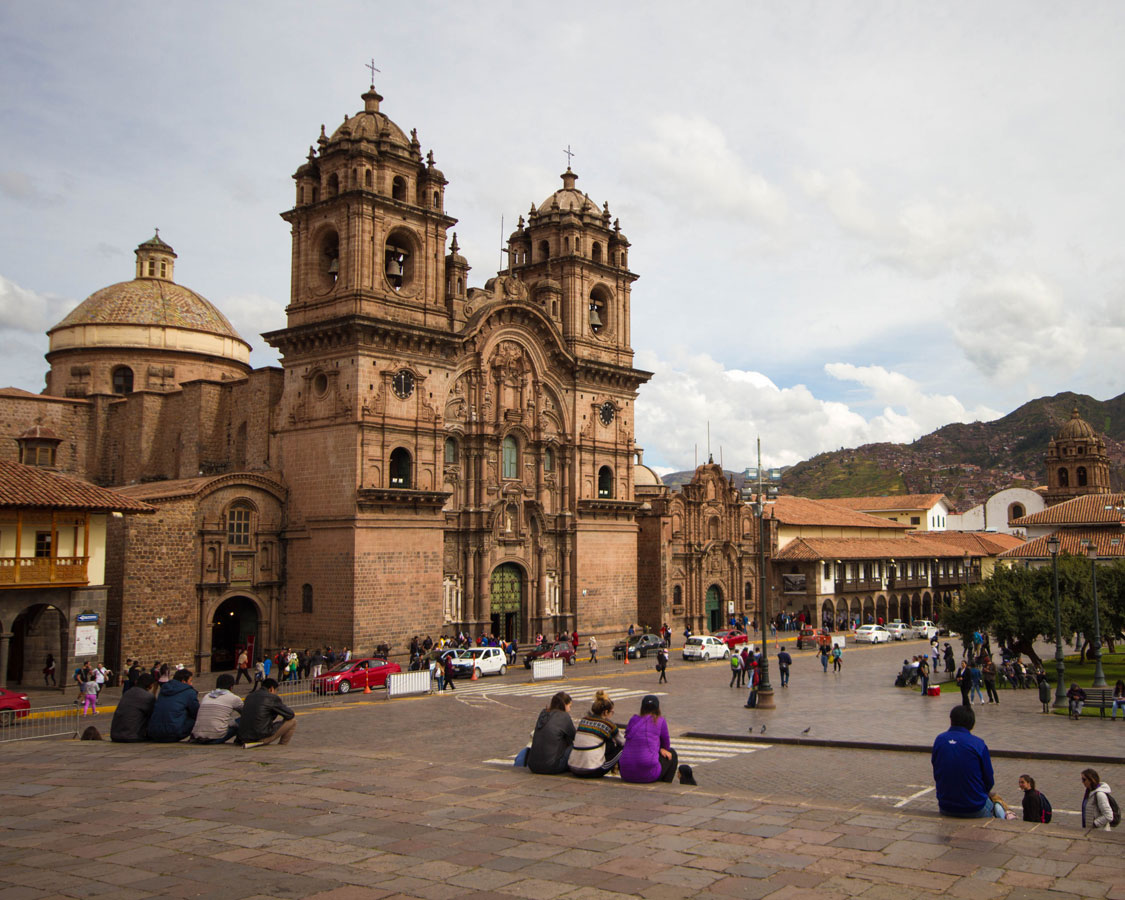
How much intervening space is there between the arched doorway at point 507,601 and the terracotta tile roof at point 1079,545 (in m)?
27.3

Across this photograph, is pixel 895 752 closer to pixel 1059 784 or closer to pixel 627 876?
pixel 1059 784

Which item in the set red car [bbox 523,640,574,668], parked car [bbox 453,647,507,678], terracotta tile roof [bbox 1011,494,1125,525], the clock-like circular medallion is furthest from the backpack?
terracotta tile roof [bbox 1011,494,1125,525]

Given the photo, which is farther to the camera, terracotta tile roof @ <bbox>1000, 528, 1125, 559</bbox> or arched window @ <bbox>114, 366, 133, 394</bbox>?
terracotta tile roof @ <bbox>1000, 528, 1125, 559</bbox>

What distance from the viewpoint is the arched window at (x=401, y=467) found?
137 ft

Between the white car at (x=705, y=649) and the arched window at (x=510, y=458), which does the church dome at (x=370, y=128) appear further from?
the white car at (x=705, y=649)

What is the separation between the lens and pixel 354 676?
3391 cm

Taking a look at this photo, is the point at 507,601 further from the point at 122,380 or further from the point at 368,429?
the point at 122,380

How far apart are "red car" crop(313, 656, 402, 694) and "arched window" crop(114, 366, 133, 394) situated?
75.9 feet

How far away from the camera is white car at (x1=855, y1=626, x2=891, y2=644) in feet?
186

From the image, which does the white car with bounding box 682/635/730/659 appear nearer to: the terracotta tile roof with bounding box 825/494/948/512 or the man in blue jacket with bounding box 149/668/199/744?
the man in blue jacket with bounding box 149/668/199/744

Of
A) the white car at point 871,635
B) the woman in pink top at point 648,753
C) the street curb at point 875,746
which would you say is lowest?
the street curb at point 875,746

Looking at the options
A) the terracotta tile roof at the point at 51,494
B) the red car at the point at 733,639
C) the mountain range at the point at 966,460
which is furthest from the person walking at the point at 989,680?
the mountain range at the point at 966,460

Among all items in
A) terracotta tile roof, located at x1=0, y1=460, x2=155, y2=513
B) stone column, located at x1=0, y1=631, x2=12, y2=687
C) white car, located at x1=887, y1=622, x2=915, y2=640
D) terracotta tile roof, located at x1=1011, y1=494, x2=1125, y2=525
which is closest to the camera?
stone column, located at x1=0, y1=631, x2=12, y2=687

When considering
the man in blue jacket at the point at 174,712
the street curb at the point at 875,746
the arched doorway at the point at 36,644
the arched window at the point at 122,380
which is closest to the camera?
the man in blue jacket at the point at 174,712
